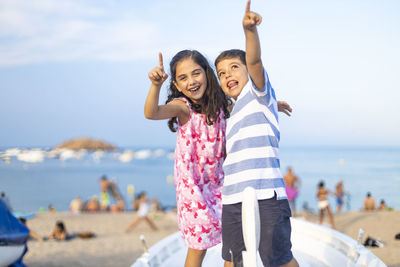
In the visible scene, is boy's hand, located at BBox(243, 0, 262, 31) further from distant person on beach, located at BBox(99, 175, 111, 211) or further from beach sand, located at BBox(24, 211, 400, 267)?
distant person on beach, located at BBox(99, 175, 111, 211)

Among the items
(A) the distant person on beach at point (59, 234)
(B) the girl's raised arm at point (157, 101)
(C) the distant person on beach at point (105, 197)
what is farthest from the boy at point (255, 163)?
(C) the distant person on beach at point (105, 197)

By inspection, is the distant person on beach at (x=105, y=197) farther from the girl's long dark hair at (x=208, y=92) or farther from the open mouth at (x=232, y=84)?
the open mouth at (x=232, y=84)

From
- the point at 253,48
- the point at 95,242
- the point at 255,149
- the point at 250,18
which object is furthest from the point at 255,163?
the point at 95,242

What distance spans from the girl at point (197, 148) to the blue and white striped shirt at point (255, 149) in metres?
0.35

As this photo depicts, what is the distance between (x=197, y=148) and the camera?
2668mm

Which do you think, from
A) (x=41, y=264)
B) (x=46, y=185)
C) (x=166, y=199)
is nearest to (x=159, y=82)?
(x=41, y=264)

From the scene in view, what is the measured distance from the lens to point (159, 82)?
85.7 inches

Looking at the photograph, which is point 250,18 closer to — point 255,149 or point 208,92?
point 255,149

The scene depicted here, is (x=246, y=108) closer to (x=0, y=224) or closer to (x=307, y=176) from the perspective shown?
(x=0, y=224)

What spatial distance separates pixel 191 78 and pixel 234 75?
1.16ft

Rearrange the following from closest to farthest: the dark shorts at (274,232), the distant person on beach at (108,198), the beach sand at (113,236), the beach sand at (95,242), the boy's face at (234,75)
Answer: the dark shorts at (274,232) → the boy's face at (234,75) → the beach sand at (113,236) → the beach sand at (95,242) → the distant person on beach at (108,198)

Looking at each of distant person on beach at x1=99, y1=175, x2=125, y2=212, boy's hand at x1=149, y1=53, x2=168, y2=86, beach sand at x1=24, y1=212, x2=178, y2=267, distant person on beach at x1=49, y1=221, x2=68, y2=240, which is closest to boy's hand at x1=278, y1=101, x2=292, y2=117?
boy's hand at x1=149, y1=53, x2=168, y2=86

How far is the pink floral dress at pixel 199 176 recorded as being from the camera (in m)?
2.62

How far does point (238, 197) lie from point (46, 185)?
35064 millimetres
